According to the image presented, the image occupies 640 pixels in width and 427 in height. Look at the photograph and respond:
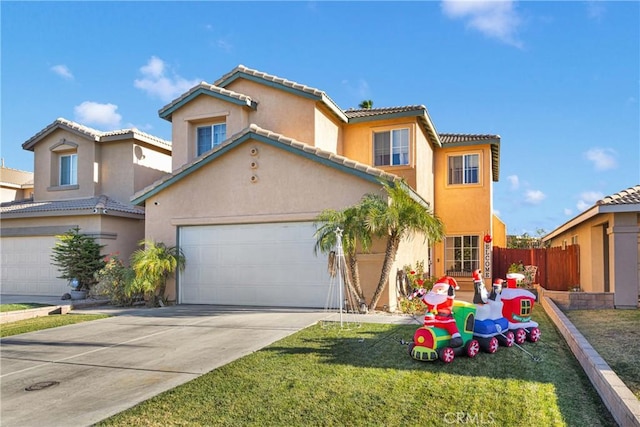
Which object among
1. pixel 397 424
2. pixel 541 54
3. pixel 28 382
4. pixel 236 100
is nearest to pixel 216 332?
pixel 28 382

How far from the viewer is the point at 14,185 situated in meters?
30.1

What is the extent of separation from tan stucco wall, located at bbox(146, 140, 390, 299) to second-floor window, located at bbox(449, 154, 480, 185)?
28.7 feet

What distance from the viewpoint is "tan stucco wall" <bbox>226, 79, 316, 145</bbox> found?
17141 mm

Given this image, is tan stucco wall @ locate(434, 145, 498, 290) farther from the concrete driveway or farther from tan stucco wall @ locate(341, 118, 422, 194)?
the concrete driveway

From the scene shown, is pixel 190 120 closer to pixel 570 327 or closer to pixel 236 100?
pixel 236 100

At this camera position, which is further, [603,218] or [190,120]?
[190,120]

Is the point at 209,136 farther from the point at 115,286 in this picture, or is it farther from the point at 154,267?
the point at 115,286

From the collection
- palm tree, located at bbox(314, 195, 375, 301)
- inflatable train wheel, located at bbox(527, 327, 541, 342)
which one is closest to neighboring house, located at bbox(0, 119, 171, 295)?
palm tree, located at bbox(314, 195, 375, 301)

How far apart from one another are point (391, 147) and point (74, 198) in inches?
574

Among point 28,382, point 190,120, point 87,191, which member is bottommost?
point 28,382

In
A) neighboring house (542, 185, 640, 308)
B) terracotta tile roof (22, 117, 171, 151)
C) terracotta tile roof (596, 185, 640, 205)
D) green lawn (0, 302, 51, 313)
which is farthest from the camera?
terracotta tile roof (22, 117, 171, 151)

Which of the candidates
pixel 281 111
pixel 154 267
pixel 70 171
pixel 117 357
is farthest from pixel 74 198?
pixel 117 357

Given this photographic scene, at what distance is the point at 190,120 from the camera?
743 inches

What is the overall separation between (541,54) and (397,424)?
1405 centimetres
